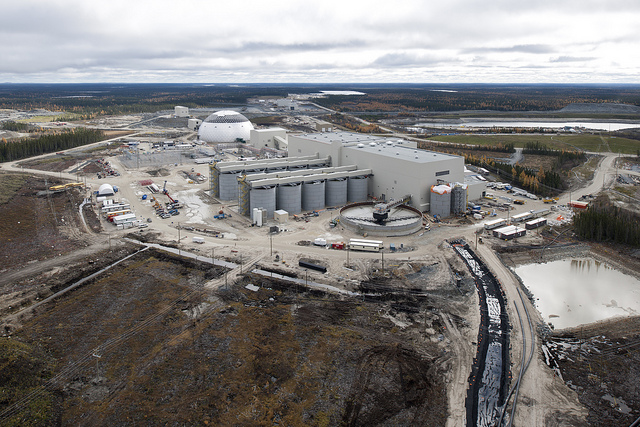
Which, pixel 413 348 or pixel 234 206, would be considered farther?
pixel 234 206

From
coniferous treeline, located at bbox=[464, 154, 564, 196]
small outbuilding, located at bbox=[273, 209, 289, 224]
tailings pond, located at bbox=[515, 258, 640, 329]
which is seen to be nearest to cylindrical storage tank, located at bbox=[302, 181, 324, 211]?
small outbuilding, located at bbox=[273, 209, 289, 224]

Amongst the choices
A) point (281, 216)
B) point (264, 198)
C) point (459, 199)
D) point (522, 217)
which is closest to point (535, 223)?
point (522, 217)

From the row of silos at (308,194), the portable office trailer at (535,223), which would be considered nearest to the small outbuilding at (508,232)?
the portable office trailer at (535,223)

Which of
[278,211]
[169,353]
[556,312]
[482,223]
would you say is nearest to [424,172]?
[482,223]

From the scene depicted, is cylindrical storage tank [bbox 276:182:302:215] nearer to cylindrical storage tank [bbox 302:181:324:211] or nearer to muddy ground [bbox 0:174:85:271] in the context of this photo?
cylindrical storage tank [bbox 302:181:324:211]

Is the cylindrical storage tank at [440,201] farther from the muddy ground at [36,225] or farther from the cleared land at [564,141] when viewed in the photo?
the cleared land at [564,141]

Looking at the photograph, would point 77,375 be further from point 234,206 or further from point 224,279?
point 234,206

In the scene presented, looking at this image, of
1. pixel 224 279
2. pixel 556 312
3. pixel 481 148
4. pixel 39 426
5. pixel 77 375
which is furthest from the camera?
pixel 481 148
